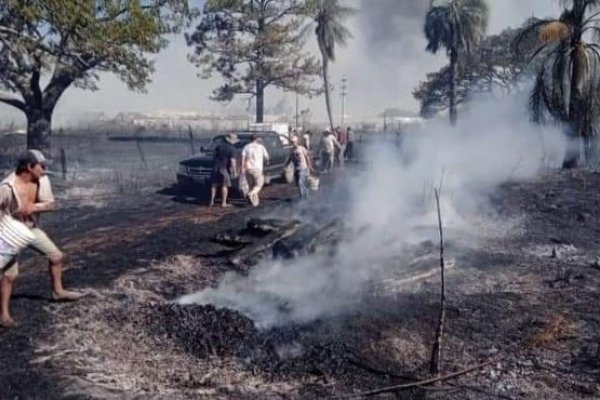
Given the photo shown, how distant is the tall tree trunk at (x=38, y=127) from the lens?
63.7 feet

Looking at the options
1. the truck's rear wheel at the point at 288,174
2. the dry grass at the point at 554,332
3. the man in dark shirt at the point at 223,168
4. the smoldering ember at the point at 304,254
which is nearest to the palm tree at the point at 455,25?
the smoldering ember at the point at 304,254

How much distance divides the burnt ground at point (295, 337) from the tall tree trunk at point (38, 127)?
12153 mm

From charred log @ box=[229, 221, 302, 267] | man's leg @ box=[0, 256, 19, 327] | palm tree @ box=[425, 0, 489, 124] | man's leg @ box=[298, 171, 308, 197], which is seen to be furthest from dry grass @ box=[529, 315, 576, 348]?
palm tree @ box=[425, 0, 489, 124]

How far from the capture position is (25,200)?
5.80 m

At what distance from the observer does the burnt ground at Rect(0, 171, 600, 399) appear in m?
4.76

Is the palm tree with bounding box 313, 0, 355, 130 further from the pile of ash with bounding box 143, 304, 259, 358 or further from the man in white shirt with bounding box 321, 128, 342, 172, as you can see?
the pile of ash with bounding box 143, 304, 259, 358

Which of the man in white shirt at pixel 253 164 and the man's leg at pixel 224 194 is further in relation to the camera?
the man's leg at pixel 224 194

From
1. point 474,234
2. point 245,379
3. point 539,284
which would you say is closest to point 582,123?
point 474,234

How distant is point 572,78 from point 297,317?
1592 cm

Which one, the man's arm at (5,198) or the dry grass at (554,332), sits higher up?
the man's arm at (5,198)

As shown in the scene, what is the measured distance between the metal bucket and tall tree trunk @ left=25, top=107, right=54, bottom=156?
15224mm

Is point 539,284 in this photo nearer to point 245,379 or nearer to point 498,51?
point 245,379

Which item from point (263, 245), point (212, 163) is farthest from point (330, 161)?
point (263, 245)

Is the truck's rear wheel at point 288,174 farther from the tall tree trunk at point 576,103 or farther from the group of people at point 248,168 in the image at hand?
the tall tree trunk at point 576,103
